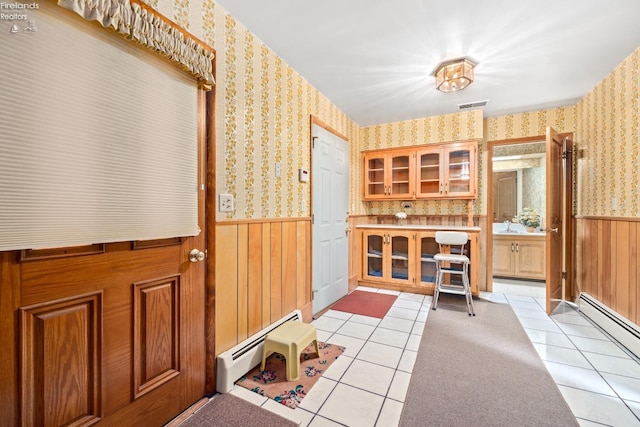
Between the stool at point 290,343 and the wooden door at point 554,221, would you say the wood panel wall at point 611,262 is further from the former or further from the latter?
the stool at point 290,343

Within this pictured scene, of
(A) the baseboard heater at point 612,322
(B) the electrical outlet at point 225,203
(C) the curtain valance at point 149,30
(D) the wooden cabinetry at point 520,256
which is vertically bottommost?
(A) the baseboard heater at point 612,322

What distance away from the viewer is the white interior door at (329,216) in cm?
288

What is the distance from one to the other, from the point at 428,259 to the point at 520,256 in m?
1.93

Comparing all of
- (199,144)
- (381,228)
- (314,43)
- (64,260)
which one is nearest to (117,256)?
(64,260)

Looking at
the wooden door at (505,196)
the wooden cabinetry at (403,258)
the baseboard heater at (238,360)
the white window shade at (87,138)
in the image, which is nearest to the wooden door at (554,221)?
the wooden cabinetry at (403,258)

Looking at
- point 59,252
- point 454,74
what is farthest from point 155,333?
point 454,74

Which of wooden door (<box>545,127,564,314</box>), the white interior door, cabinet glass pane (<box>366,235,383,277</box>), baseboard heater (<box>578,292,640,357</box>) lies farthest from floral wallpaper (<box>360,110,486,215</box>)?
baseboard heater (<box>578,292,640,357</box>)

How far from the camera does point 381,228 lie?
12.6ft

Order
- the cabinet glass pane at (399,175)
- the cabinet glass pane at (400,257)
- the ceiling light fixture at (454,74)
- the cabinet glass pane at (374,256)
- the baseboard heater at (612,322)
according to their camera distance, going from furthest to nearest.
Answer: the cabinet glass pane at (399,175)
the cabinet glass pane at (374,256)
the cabinet glass pane at (400,257)
the ceiling light fixture at (454,74)
the baseboard heater at (612,322)

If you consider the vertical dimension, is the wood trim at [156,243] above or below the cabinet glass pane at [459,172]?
below

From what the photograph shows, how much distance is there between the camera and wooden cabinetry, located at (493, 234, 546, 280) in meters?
4.22

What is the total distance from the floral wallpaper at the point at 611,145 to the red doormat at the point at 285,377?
2871 millimetres

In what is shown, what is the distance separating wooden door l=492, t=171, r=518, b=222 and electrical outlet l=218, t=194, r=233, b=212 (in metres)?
5.21

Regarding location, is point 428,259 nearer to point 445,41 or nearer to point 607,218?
point 607,218
